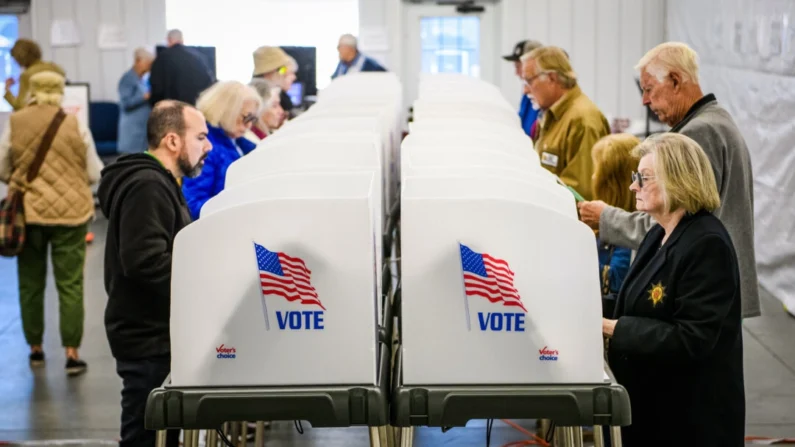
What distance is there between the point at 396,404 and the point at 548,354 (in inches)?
14.7

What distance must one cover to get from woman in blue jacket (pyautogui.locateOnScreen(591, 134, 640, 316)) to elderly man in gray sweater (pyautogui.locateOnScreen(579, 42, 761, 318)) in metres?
0.19

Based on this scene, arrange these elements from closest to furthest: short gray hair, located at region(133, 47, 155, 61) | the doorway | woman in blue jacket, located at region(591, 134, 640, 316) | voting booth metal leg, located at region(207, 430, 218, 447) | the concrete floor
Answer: voting booth metal leg, located at region(207, 430, 218, 447), woman in blue jacket, located at region(591, 134, 640, 316), the concrete floor, short gray hair, located at region(133, 47, 155, 61), the doorway

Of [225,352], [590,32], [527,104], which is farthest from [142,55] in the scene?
[225,352]

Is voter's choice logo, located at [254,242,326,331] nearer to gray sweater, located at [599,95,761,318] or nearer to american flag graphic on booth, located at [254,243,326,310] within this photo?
american flag graphic on booth, located at [254,243,326,310]

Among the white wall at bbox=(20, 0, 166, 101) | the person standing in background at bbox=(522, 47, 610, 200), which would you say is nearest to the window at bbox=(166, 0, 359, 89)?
the white wall at bbox=(20, 0, 166, 101)

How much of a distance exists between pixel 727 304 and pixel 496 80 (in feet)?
33.7

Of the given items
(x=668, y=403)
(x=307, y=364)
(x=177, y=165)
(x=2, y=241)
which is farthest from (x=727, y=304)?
(x=2, y=241)

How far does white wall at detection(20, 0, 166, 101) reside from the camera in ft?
41.8

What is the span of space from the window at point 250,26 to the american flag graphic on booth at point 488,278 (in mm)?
10581

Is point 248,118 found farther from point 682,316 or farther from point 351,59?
point 351,59

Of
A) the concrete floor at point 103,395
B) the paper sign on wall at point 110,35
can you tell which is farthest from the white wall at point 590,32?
the concrete floor at point 103,395

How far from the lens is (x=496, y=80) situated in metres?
12.8

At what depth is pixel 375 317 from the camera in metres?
2.52

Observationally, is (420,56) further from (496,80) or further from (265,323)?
(265,323)
